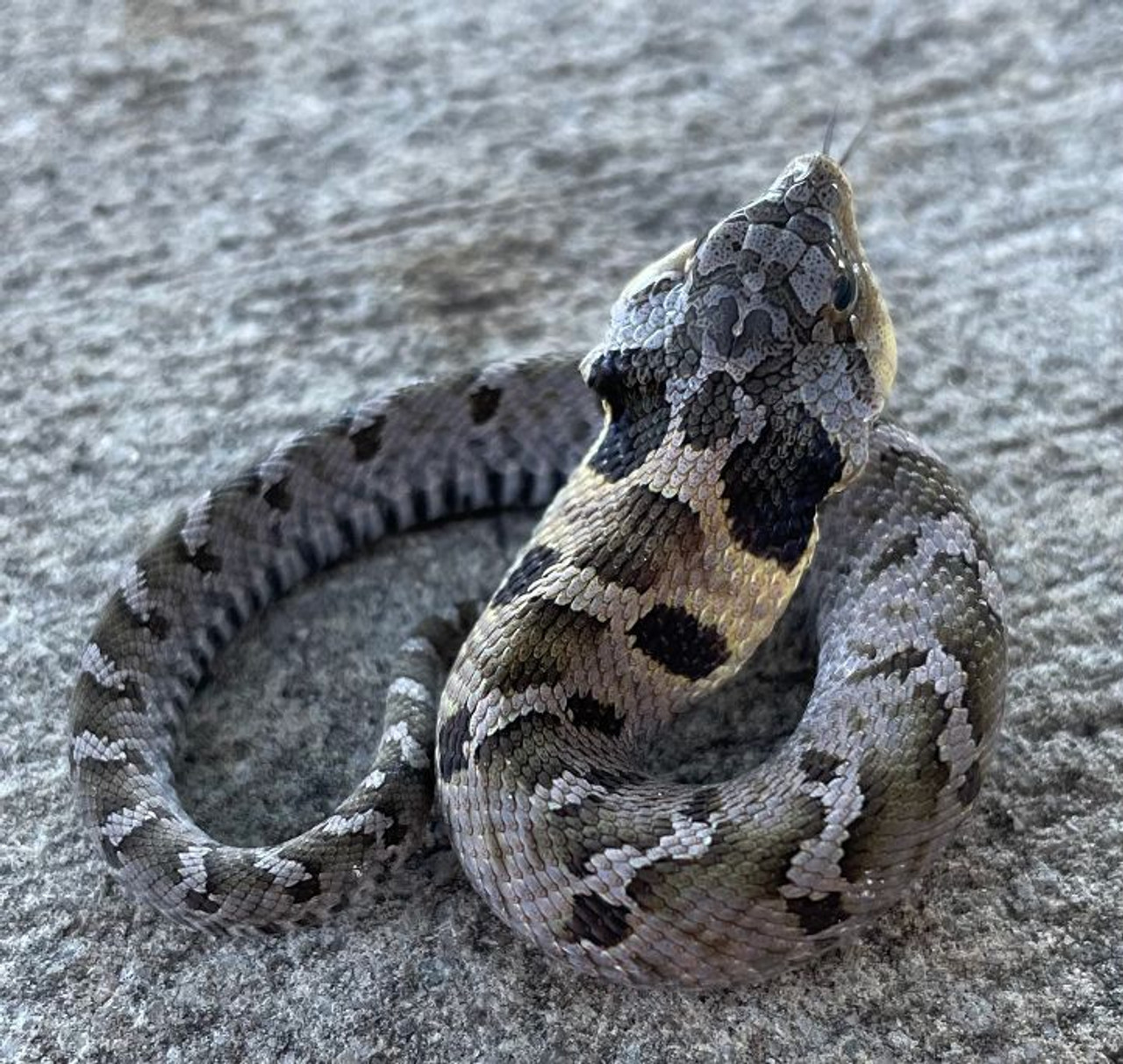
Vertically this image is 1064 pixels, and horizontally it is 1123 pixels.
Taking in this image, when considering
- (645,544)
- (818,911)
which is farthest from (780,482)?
(818,911)

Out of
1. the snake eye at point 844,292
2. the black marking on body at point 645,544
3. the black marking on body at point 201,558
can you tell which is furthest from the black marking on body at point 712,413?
the black marking on body at point 201,558

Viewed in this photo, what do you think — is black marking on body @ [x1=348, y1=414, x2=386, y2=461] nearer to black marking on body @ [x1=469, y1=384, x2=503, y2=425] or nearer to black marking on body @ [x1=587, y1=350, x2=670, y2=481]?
black marking on body @ [x1=469, y1=384, x2=503, y2=425]

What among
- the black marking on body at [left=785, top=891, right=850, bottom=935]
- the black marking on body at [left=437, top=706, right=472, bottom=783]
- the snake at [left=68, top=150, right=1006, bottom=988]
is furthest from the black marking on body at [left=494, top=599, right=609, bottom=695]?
the black marking on body at [left=785, top=891, right=850, bottom=935]

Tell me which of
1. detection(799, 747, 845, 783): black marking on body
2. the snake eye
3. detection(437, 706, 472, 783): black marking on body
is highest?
the snake eye

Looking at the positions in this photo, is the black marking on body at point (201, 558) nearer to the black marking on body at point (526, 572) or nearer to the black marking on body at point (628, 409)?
the black marking on body at point (526, 572)

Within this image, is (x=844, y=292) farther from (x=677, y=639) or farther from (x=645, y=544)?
(x=677, y=639)

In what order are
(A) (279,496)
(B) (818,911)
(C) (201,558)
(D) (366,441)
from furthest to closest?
1. (D) (366,441)
2. (A) (279,496)
3. (C) (201,558)
4. (B) (818,911)
